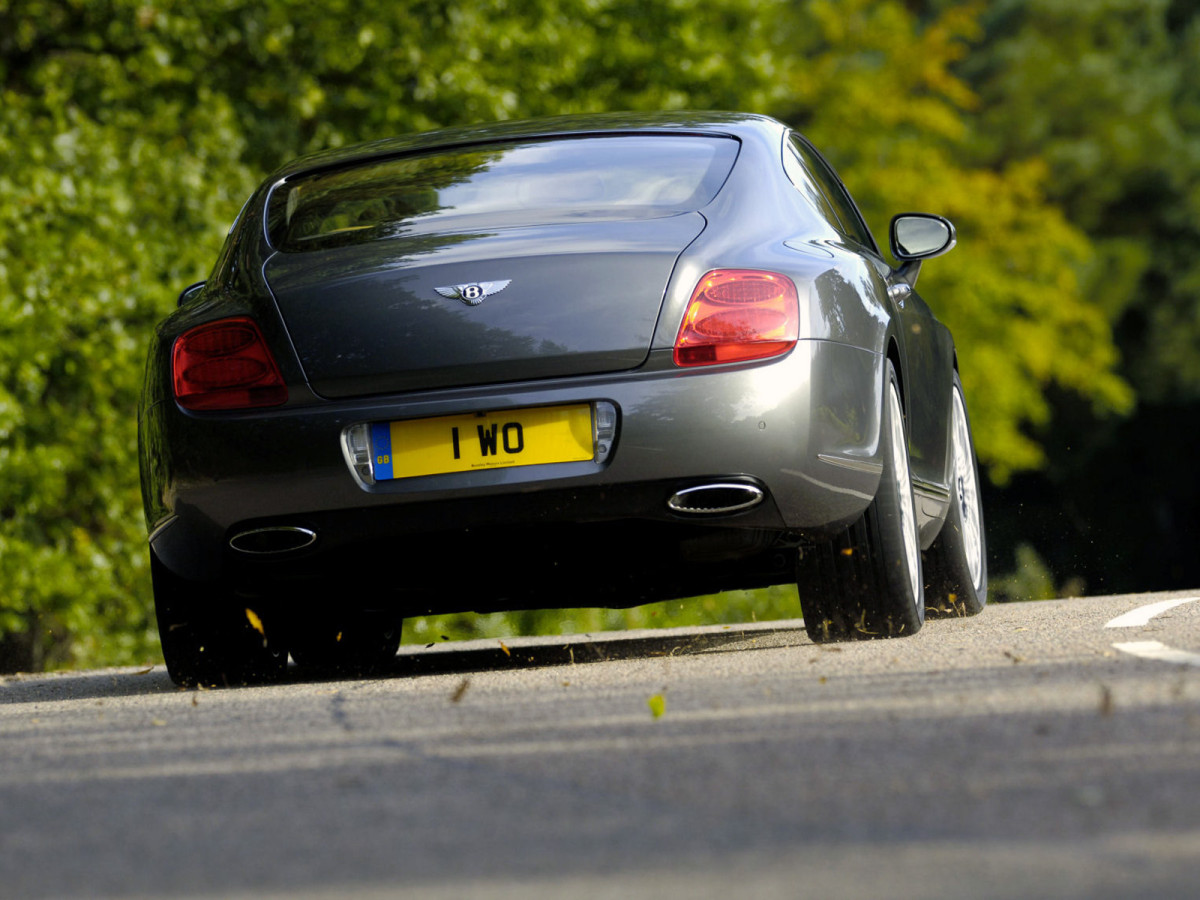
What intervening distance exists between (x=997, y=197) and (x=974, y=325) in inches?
107

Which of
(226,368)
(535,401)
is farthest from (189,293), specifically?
(535,401)

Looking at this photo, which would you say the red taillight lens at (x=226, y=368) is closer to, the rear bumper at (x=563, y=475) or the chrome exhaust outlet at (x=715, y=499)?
the rear bumper at (x=563, y=475)

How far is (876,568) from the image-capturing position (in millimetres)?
5660

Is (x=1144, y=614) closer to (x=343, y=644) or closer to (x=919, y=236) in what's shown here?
(x=919, y=236)

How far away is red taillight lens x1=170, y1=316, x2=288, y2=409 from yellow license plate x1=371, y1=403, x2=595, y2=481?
0.34 meters

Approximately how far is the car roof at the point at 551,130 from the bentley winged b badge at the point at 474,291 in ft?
3.33

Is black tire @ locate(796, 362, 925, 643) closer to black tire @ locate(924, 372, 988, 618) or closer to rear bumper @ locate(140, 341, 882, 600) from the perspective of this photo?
rear bumper @ locate(140, 341, 882, 600)

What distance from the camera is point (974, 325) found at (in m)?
31.4

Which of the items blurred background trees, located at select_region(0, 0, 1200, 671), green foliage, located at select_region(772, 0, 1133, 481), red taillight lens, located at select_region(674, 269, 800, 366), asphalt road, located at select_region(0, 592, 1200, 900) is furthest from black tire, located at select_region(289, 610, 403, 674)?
green foliage, located at select_region(772, 0, 1133, 481)

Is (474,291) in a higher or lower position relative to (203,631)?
higher

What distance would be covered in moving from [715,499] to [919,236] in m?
2.21

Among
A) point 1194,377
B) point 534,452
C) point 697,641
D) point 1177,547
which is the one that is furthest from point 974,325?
point 534,452

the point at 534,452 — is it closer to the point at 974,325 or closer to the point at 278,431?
the point at 278,431

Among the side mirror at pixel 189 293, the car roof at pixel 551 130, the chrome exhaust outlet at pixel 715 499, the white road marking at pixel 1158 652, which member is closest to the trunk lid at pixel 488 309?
the chrome exhaust outlet at pixel 715 499
